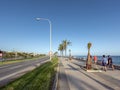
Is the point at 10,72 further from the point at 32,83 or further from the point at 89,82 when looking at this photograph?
the point at 89,82

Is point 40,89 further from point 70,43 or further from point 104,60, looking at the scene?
point 70,43

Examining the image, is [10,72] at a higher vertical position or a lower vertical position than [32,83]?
lower

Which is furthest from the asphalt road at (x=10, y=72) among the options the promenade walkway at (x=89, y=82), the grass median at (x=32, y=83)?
the promenade walkway at (x=89, y=82)

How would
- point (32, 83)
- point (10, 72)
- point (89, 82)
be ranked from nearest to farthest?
point (32, 83)
point (89, 82)
point (10, 72)

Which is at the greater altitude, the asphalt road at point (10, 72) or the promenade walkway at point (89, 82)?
the promenade walkway at point (89, 82)

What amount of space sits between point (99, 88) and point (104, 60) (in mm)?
10975

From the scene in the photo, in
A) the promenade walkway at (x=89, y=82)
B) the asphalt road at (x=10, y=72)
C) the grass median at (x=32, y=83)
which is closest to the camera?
the grass median at (x=32, y=83)

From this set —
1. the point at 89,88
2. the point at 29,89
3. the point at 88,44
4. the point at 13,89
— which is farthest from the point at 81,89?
the point at 88,44

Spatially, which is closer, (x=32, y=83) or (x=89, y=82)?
(x=32, y=83)

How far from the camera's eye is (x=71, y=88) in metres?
9.95

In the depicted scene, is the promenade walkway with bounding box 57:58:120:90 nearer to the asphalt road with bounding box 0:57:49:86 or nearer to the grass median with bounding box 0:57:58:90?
the grass median with bounding box 0:57:58:90

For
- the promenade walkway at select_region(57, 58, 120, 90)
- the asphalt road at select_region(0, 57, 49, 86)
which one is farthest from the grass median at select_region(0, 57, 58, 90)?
the asphalt road at select_region(0, 57, 49, 86)

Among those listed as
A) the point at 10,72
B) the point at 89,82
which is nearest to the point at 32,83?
the point at 89,82

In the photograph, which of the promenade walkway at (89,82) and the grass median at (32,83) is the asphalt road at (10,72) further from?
the promenade walkway at (89,82)
